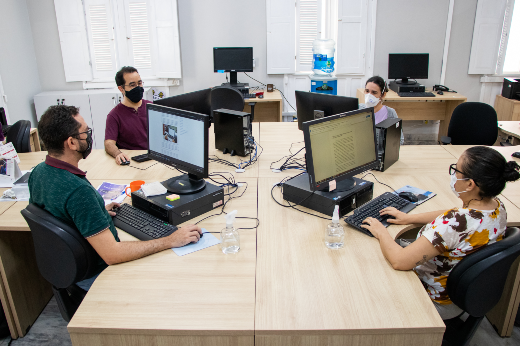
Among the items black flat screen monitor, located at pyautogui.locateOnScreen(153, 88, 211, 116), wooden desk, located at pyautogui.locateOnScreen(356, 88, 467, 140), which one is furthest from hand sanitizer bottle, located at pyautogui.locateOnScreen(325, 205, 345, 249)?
wooden desk, located at pyautogui.locateOnScreen(356, 88, 467, 140)

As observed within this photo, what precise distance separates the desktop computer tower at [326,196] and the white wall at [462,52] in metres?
4.14

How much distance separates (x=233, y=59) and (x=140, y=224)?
12.6ft

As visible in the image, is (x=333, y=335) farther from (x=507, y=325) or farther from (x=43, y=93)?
(x=43, y=93)

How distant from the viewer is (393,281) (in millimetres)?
1437

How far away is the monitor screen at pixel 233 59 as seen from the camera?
5199 mm

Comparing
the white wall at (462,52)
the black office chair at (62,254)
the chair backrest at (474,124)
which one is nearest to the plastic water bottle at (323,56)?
the white wall at (462,52)

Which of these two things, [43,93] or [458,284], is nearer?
[458,284]

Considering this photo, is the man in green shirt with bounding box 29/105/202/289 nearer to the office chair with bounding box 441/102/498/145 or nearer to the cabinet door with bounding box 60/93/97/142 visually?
the office chair with bounding box 441/102/498/145

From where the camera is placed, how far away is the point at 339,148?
1.94 metres

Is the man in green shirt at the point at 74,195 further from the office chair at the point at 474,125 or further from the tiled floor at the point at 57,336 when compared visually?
the office chair at the point at 474,125

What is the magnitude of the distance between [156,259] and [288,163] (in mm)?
1325

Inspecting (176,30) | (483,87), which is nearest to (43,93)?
(176,30)

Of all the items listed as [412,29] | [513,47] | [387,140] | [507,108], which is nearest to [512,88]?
[507,108]

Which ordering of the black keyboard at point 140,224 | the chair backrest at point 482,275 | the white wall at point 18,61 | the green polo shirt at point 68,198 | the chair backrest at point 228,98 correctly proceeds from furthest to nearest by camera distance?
the white wall at point 18,61
the chair backrest at point 228,98
the black keyboard at point 140,224
the green polo shirt at point 68,198
the chair backrest at point 482,275
